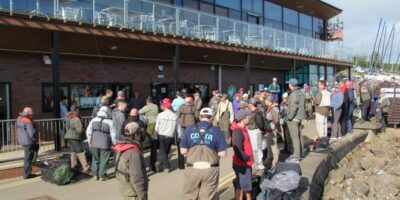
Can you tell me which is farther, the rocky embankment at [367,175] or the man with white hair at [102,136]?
the rocky embankment at [367,175]

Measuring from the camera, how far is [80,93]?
15.8 meters

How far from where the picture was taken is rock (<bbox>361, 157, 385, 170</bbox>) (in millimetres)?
12594

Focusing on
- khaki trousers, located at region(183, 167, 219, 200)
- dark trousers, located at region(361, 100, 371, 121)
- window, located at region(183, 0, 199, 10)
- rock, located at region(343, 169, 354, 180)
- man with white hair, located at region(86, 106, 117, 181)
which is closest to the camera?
khaki trousers, located at region(183, 167, 219, 200)

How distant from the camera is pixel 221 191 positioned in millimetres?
7988

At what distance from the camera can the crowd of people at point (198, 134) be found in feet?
18.5

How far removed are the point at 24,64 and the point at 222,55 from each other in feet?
31.8

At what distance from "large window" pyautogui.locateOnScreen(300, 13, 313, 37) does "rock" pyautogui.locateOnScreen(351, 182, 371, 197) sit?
72.2 ft

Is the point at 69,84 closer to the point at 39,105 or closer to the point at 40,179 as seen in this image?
the point at 39,105

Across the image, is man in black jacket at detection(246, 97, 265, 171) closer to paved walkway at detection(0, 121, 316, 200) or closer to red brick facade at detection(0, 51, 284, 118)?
paved walkway at detection(0, 121, 316, 200)

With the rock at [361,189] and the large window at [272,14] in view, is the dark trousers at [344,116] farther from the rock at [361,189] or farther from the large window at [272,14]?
the large window at [272,14]

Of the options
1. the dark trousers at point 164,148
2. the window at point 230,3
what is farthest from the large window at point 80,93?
the window at point 230,3

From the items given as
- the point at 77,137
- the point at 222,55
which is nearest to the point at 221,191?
the point at 77,137

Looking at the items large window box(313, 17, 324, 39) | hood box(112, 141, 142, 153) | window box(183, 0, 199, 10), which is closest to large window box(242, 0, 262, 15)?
window box(183, 0, 199, 10)

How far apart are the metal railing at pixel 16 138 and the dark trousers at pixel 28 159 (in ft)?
3.14
